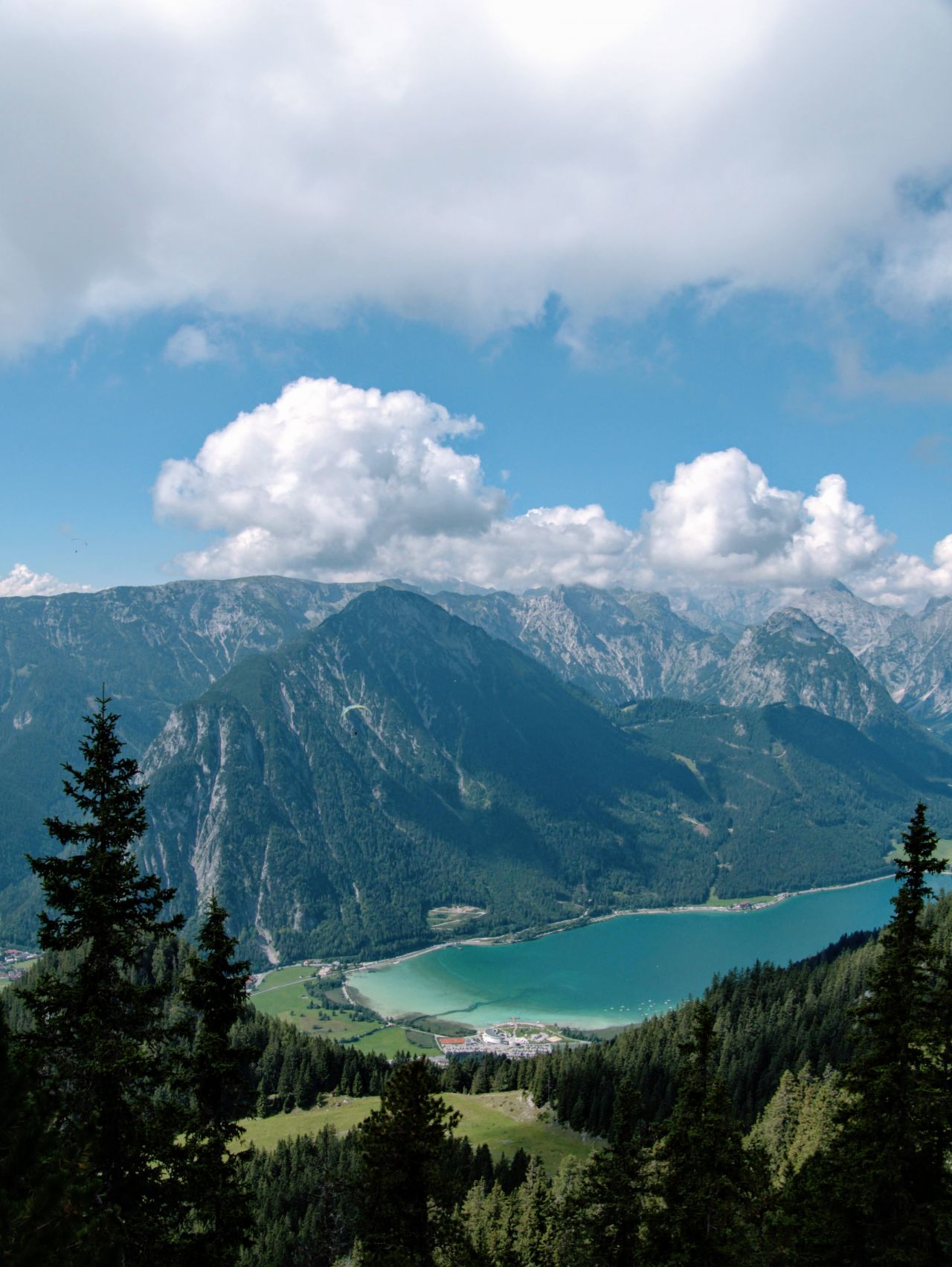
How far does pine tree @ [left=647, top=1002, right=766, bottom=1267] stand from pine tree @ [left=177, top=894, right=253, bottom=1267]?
1063 cm

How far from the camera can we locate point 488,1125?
273 feet

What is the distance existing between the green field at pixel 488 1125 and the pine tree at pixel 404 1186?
5728cm

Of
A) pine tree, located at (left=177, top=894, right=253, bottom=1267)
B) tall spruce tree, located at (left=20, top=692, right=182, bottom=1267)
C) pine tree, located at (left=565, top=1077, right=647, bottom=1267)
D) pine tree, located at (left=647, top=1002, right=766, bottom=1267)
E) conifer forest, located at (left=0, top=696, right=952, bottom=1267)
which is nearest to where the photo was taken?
conifer forest, located at (left=0, top=696, right=952, bottom=1267)

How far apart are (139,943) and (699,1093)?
48.7 feet

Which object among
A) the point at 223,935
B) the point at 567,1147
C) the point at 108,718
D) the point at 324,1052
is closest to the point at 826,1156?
the point at 223,935

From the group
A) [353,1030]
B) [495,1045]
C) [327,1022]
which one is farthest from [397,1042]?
[327,1022]

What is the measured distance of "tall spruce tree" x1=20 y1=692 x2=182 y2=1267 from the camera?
1527 centimetres

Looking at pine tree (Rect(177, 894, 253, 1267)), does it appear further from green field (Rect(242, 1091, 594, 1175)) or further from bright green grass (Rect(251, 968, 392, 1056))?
bright green grass (Rect(251, 968, 392, 1056))

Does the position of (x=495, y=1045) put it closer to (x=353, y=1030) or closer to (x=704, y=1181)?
(x=353, y=1030)

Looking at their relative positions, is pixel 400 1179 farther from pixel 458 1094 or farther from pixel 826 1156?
pixel 458 1094

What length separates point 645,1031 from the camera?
101312mm

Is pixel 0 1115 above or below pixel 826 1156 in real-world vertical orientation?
above

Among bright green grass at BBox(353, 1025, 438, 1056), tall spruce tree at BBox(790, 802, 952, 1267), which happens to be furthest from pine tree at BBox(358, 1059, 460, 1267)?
bright green grass at BBox(353, 1025, 438, 1056)

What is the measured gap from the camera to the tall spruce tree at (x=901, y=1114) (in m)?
18.3
